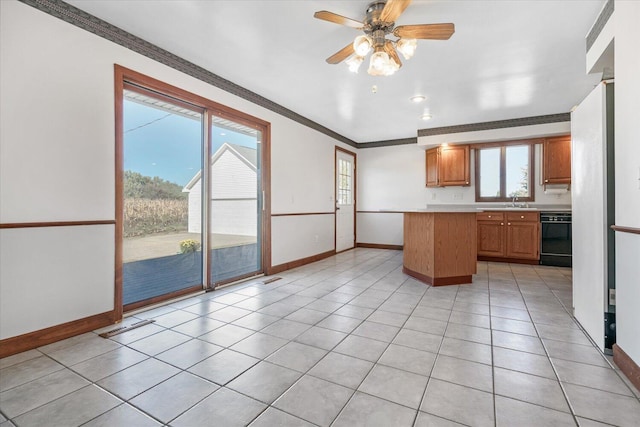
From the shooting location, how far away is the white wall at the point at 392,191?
6.47 m

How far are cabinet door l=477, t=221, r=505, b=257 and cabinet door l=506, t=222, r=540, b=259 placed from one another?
0.11m

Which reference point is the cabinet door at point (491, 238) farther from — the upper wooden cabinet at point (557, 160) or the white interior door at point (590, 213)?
the white interior door at point (590, 213)

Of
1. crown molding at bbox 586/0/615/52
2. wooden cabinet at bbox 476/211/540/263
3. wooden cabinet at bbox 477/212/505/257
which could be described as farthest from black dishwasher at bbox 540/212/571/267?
crown molding at bbox 586/0/615/52

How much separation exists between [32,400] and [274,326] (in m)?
1.50

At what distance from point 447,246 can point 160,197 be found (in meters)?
3.50

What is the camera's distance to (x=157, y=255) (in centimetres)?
321

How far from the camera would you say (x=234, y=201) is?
13.0 ft

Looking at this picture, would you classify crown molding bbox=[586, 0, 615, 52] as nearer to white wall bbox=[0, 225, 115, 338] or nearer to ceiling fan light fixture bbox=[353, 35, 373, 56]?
ceiling fan light fixture bbox=[353, 35, 373, 56]

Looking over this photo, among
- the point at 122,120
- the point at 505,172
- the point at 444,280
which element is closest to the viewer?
the point at 122,120

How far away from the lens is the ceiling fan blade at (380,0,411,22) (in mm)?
1973

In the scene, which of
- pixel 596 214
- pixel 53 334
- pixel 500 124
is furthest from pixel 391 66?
pixel 500 124

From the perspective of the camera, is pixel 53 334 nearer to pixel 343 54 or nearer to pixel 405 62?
pixel 343 54

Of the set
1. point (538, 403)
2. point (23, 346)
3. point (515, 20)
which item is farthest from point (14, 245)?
point (515, 20)

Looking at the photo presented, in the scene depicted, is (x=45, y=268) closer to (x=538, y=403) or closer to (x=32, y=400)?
(x=32, y=400)
